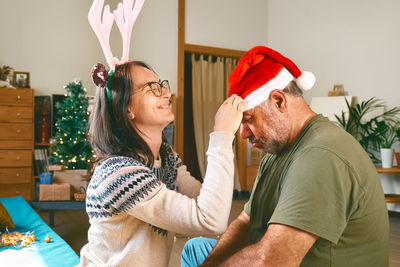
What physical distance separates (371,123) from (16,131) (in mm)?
4942

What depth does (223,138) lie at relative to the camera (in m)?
1.15

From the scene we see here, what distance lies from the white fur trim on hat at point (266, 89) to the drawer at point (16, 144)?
502 centimetres

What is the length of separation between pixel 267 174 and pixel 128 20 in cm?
82

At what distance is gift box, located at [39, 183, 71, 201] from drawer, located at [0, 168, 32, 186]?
135 centimetres

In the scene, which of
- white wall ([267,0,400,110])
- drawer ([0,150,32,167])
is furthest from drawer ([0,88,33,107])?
white wall ([267,0,400,110])

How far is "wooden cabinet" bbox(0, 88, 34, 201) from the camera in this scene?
5363 millimetres

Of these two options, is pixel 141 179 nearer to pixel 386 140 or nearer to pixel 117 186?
pixel 117 186

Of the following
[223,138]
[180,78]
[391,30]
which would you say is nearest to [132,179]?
[223,138]

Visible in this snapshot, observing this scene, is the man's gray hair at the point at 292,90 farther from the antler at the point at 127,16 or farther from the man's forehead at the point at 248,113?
the antler at the point at 127,16

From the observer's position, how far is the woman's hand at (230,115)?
1170mm

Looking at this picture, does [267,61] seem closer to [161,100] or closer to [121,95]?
[161,100]

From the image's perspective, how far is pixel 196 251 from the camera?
186 centimetres

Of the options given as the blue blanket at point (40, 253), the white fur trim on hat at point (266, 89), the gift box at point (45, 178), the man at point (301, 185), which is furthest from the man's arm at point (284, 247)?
the gift box at point (45, 178)

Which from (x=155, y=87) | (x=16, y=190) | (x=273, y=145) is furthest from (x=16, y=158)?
(x=273, y=145)
